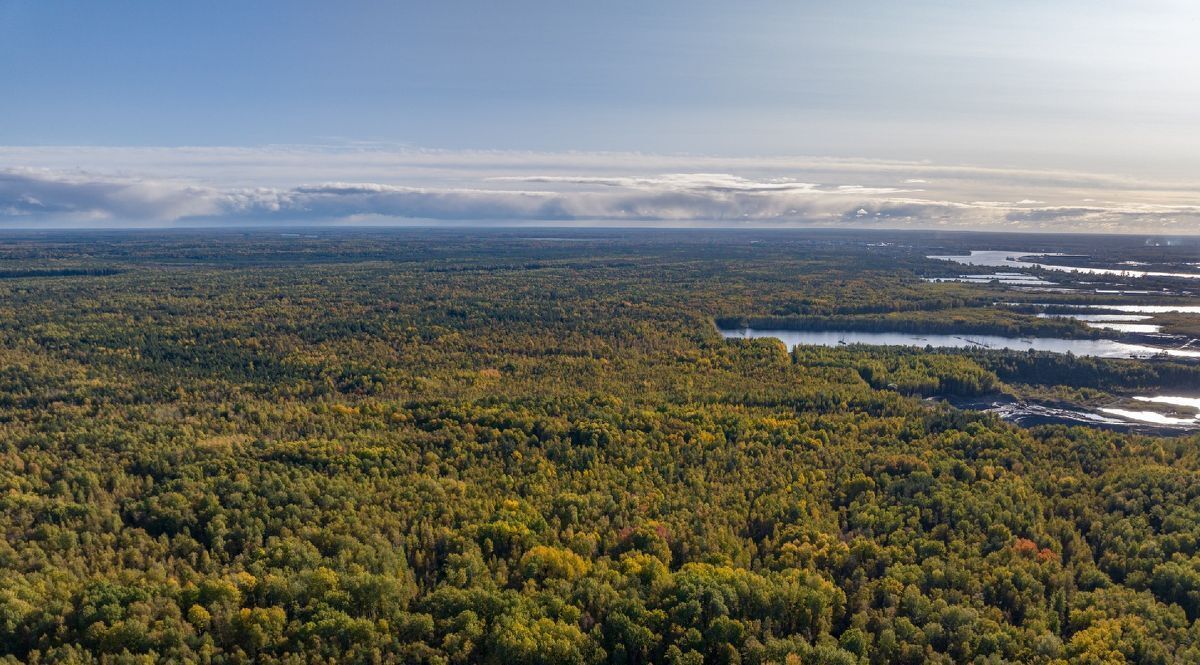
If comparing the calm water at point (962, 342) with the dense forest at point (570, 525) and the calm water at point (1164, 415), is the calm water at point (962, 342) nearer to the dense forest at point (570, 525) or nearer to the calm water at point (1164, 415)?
the calm water at point (1164, 415)

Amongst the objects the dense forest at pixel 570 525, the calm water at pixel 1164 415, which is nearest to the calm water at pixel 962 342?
the calm water at pixel 1164 415

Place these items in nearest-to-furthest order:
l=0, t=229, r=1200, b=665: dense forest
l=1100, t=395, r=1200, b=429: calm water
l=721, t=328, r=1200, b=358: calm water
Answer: l=0, t=229, r=1200, b=665: dense forest, l=1100, t=395, r=1200, b=429: calm water, l=721, t=328, r=1200, b=358: calm water

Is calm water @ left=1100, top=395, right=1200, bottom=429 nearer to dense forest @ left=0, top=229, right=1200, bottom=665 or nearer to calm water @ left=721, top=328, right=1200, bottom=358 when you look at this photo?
dense forest @ left=0, top=229, right=1200, bottom=665

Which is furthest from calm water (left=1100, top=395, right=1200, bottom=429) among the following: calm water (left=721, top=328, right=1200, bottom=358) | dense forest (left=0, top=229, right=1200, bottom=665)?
calm water (left=721, top=328, right=1200, bottom=358)

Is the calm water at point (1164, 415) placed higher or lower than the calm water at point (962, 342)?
lower

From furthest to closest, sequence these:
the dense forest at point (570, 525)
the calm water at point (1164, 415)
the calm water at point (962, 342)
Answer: the calm water at point (962, 342) → the calm water at point (1164, 415) → the dense forest at point (570, 525)

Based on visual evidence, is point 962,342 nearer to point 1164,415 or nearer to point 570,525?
point 1164,415

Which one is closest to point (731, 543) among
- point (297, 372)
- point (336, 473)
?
point (336, 473)

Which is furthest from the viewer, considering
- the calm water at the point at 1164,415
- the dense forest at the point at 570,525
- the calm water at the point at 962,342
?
the calm water at the point at 962,342

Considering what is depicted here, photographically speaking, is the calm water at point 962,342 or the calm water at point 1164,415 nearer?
the calm water at point 1164,415

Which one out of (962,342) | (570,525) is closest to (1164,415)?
(962,342)
